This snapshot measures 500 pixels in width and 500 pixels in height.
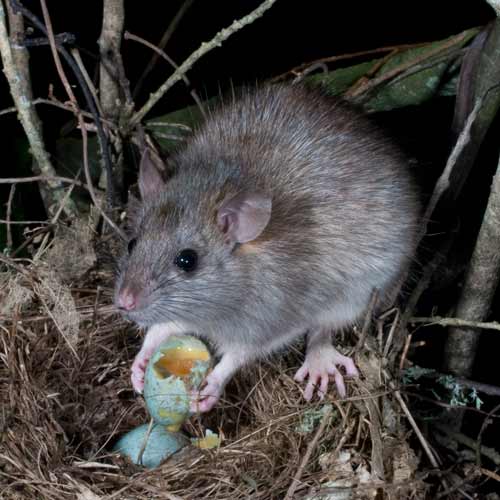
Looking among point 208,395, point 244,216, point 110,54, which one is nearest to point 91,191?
point 110,54

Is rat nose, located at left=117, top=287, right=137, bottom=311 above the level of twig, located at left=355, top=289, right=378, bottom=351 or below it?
above

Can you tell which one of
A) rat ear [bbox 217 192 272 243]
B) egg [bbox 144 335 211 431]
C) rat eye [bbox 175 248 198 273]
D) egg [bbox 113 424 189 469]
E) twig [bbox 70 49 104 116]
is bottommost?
egg [bbox 113 424 189 469]

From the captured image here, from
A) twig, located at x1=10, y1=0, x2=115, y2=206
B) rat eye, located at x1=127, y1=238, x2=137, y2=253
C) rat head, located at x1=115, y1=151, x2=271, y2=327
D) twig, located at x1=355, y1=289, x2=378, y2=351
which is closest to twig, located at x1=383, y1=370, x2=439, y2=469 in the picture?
twig, located at x1=355, y1=289, x2=378, y2=351

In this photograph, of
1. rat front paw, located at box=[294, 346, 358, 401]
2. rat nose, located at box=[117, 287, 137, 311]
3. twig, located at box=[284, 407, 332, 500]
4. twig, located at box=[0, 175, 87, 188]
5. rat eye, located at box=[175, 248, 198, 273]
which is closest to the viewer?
twig, located at box=[284, 407, 332, 500]

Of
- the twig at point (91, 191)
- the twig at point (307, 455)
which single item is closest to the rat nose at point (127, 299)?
the twig at point (91, 191)

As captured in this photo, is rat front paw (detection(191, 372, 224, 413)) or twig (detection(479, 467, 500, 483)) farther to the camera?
rat front paw (detection(191, 372, 224, 413))

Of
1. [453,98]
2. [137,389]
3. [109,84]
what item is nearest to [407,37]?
[453,98]

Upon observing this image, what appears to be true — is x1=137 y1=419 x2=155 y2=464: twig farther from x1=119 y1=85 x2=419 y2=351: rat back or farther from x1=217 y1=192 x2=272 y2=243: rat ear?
x1=217 y1=192 x2=272 y2=243: rat ear

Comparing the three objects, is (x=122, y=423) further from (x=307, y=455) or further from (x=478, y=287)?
(x=478, y=287)

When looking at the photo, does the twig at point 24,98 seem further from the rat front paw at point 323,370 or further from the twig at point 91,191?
the rat front paw at point 323,370
